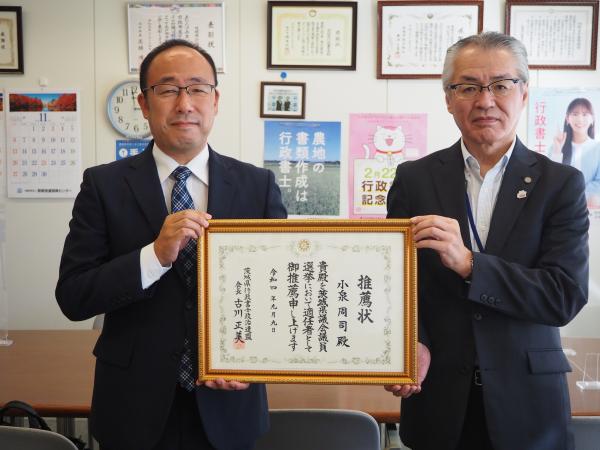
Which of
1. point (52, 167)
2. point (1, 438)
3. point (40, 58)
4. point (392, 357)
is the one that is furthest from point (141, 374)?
point (40, 58)

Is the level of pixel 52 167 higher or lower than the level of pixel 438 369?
higher

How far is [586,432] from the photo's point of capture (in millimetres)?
1578

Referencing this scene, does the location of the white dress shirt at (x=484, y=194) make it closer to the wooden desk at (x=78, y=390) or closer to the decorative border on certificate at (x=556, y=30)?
the wooden desk at (x=78, y=390)

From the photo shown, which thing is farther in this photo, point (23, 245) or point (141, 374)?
point (23, 245)

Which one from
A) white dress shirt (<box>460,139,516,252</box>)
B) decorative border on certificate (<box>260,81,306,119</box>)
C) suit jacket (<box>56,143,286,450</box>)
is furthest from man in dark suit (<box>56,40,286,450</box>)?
decorative border on certificate (<box>260,81,306,119</box>)

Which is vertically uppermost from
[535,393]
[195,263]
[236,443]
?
[195,263]

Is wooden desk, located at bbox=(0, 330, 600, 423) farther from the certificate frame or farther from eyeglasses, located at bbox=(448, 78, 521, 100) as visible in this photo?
the certificate frame

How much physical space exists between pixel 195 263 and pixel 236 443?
46cm

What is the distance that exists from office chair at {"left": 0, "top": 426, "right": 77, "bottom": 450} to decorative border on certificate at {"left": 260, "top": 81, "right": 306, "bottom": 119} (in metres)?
2.52

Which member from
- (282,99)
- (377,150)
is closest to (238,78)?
(282,99)

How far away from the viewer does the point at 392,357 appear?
1.34 meters

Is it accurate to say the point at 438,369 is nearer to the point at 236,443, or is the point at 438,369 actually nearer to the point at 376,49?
the point at 236,443

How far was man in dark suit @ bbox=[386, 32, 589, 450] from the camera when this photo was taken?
4.23 feet

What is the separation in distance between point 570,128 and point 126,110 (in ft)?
9.33
